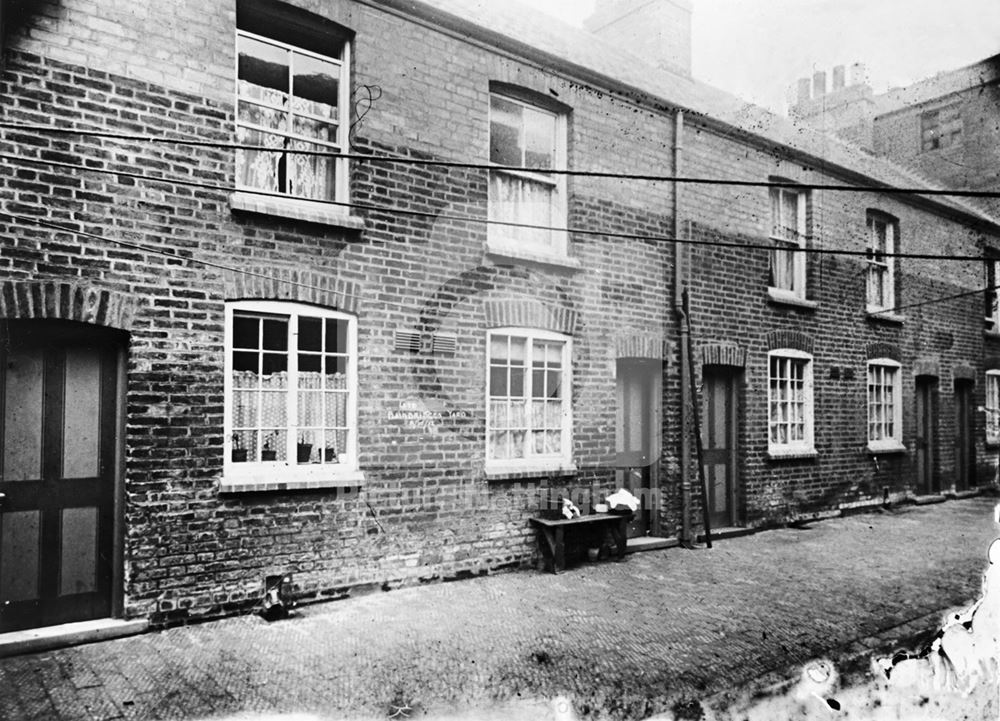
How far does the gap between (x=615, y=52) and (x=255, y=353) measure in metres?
7.32

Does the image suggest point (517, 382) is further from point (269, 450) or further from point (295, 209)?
point (295, 209)

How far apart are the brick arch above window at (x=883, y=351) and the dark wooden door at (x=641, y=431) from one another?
18.8ft

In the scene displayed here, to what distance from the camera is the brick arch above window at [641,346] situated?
944 centimetres

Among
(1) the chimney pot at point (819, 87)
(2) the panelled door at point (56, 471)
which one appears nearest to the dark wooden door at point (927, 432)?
(1) the chimney pot at point (819, 87)

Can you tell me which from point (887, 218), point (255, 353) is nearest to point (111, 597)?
point (255, 353)

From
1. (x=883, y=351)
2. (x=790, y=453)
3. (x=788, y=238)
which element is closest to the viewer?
(x=790, y=453)

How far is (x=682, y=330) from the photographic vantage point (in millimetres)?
10102

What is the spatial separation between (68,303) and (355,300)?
2.53 metres

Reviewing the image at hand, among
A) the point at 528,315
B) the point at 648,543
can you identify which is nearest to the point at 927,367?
the point at 648,543

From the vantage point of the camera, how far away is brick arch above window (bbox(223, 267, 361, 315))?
21.4 ft

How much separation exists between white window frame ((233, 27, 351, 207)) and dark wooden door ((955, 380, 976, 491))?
14784mm

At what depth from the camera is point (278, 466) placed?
6793 millimetres

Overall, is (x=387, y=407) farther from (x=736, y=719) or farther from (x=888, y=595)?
(x=888, y=595)

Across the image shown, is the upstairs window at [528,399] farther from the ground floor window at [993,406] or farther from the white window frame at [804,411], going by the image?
the ground floor window at [993,406]
